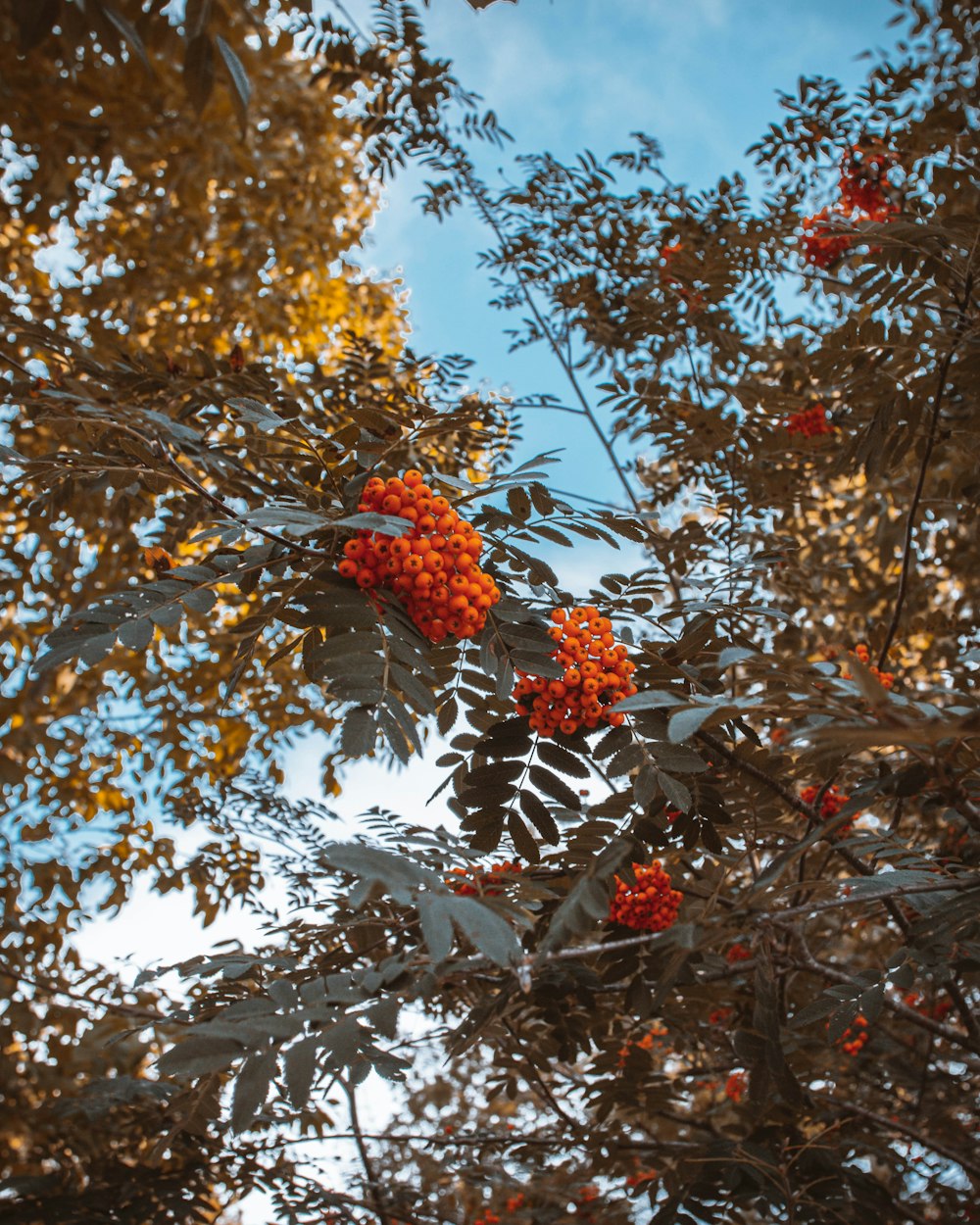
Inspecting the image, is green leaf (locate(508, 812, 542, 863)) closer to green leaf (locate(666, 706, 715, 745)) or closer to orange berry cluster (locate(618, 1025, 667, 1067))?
green leaf (locate(666, 706, 715, 745))

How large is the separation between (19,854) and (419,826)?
11.0 ft

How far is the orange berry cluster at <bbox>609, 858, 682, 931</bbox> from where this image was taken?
172cm

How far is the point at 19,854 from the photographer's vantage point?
3.76 metres

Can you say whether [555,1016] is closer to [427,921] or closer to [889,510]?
[427,921]

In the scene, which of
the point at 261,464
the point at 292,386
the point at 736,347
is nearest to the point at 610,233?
the point at 736,347

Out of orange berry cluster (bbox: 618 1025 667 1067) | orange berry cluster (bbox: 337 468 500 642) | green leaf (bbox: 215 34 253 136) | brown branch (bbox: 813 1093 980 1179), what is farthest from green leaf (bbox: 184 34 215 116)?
brown branch (bbox: 813 1093 980 1179)

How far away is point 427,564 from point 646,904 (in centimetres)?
90

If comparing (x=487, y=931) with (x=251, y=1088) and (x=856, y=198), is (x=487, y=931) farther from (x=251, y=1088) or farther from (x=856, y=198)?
(x=856, y=198)

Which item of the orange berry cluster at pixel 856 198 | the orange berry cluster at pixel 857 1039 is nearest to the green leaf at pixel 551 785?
the orange berry cluster at pixel 857 1039

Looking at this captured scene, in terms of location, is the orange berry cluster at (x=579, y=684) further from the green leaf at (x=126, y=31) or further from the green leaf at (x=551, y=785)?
the green leaf at (x=126, y=31)

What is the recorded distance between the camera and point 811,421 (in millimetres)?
2926

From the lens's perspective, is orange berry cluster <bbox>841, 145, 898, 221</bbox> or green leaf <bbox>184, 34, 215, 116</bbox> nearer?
green leaf <bbox>184, 34, 215, 116</bbox>

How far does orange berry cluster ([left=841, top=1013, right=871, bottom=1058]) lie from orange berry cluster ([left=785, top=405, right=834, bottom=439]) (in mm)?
1821

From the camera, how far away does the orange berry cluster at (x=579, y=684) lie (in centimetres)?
130
